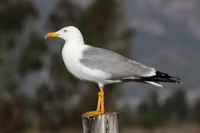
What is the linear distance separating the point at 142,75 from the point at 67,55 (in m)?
0.50

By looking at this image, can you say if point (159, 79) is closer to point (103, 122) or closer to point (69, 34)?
point (103, 122)

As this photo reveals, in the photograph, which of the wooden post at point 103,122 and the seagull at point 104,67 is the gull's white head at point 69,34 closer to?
the seagull at point 104,67

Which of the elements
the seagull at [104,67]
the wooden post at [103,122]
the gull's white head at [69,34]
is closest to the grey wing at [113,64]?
the seagull at [104,67]

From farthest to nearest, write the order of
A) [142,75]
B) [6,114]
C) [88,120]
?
[6,114] < [142,75] < [88,120]

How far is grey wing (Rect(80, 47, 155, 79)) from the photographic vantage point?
4.32 meters

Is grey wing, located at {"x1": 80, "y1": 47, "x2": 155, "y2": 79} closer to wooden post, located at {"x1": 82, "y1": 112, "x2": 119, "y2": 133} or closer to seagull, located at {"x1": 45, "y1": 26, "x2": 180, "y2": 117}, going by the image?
seagull, located at {"x1": 45, "y1": 26, "x2": 180, "y2": 117}

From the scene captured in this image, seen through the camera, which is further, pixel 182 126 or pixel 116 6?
pixel 182 126

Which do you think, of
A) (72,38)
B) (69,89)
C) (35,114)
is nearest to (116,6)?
(69,89)

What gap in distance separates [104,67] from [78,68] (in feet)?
0.55

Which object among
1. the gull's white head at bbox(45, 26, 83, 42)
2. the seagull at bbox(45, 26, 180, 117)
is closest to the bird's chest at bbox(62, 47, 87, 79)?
the seagull at bbox(45, 26, 180, 117)

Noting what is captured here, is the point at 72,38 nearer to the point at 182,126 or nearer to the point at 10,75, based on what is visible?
the point at 10,75

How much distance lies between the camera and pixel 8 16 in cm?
1522

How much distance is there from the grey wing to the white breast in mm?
27

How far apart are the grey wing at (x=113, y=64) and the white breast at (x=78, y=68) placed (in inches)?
1.1
